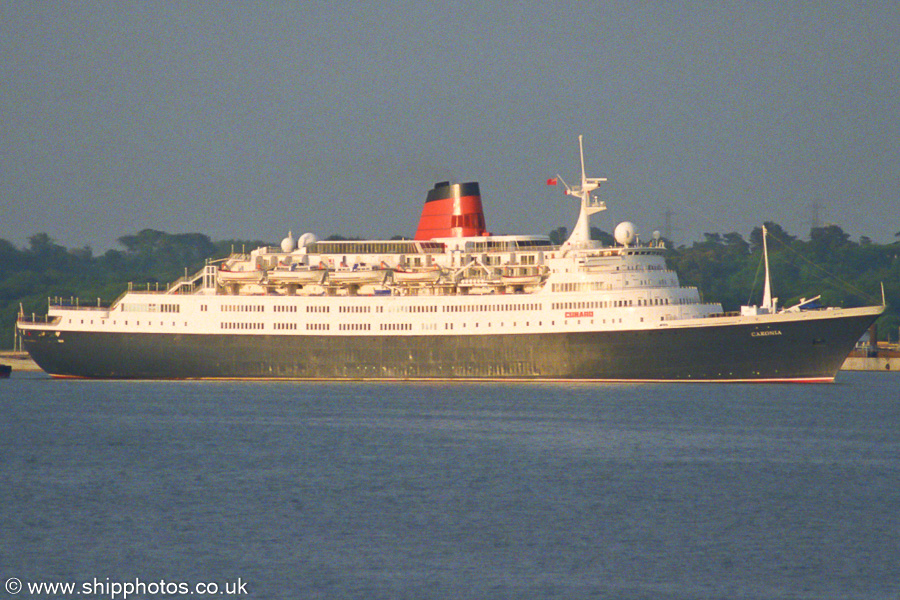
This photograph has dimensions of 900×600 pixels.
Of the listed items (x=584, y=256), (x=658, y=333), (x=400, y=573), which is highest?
(x=584, y=256)

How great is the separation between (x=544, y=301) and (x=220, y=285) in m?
17.3

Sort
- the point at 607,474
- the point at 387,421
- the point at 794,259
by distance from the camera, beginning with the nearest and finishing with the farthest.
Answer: the point at 607,474 → the point at 387,421 → the point at 794,259

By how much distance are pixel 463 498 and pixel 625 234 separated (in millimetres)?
33632

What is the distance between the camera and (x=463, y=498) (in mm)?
30500

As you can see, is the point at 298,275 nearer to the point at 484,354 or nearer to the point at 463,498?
the point at 484,354

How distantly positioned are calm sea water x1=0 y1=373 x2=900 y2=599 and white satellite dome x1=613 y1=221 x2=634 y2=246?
1255 cm

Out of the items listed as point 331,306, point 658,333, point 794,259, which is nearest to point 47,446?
point 331,306

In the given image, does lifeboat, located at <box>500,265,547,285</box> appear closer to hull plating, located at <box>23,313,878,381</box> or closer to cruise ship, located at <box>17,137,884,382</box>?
cruise ship, located at <box>17,137,884,382</box>

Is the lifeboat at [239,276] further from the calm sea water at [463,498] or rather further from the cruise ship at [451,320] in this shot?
the calm sea water at [463,498]

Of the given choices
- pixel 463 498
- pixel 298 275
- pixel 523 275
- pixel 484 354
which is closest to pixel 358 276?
pixel 298 275

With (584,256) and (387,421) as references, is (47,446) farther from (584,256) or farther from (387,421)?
(584,256)

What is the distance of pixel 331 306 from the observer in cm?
6309

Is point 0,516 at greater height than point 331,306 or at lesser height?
lesser

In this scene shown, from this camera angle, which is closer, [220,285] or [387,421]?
[387,421]
